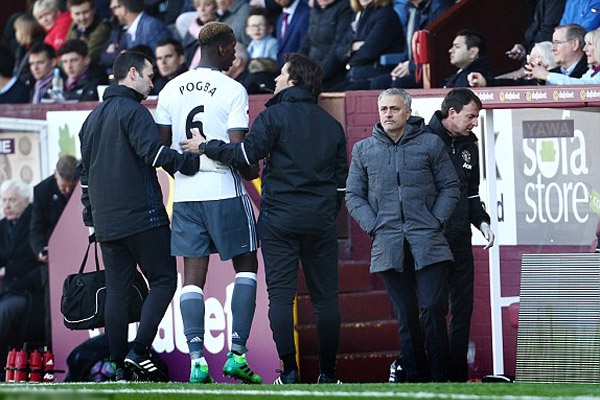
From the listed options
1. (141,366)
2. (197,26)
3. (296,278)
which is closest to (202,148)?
(296,278)

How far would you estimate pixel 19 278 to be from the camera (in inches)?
516

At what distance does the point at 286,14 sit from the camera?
565 inches

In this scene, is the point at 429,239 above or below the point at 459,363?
above

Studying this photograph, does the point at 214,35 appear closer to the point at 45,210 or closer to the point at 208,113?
the point at 208,113

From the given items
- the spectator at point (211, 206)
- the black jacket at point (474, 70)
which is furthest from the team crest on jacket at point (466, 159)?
the black jacket at point (474, 70)

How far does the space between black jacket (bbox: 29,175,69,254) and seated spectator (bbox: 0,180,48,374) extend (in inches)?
10.1

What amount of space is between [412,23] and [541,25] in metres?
1.31

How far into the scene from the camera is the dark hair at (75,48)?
14555 mm

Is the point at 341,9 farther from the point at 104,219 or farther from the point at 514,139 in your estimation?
the point at 104,219

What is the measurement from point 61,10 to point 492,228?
26.4 feet

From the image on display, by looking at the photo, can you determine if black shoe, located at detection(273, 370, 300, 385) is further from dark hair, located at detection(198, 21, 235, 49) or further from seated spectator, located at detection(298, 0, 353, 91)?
seated spectator, located at detection(298, 0, 353, 91)

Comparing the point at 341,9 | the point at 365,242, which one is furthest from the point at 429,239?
the point at 341,9

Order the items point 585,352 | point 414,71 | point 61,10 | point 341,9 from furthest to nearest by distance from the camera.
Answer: point 61,10 < point 341,9 < point 414,71 < point 585,352

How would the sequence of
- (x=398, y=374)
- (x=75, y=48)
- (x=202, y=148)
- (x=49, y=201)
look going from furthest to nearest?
(x=75, y=48)
(x=49, y=201)
(x=398, y=374)
(x=202, y=148)
